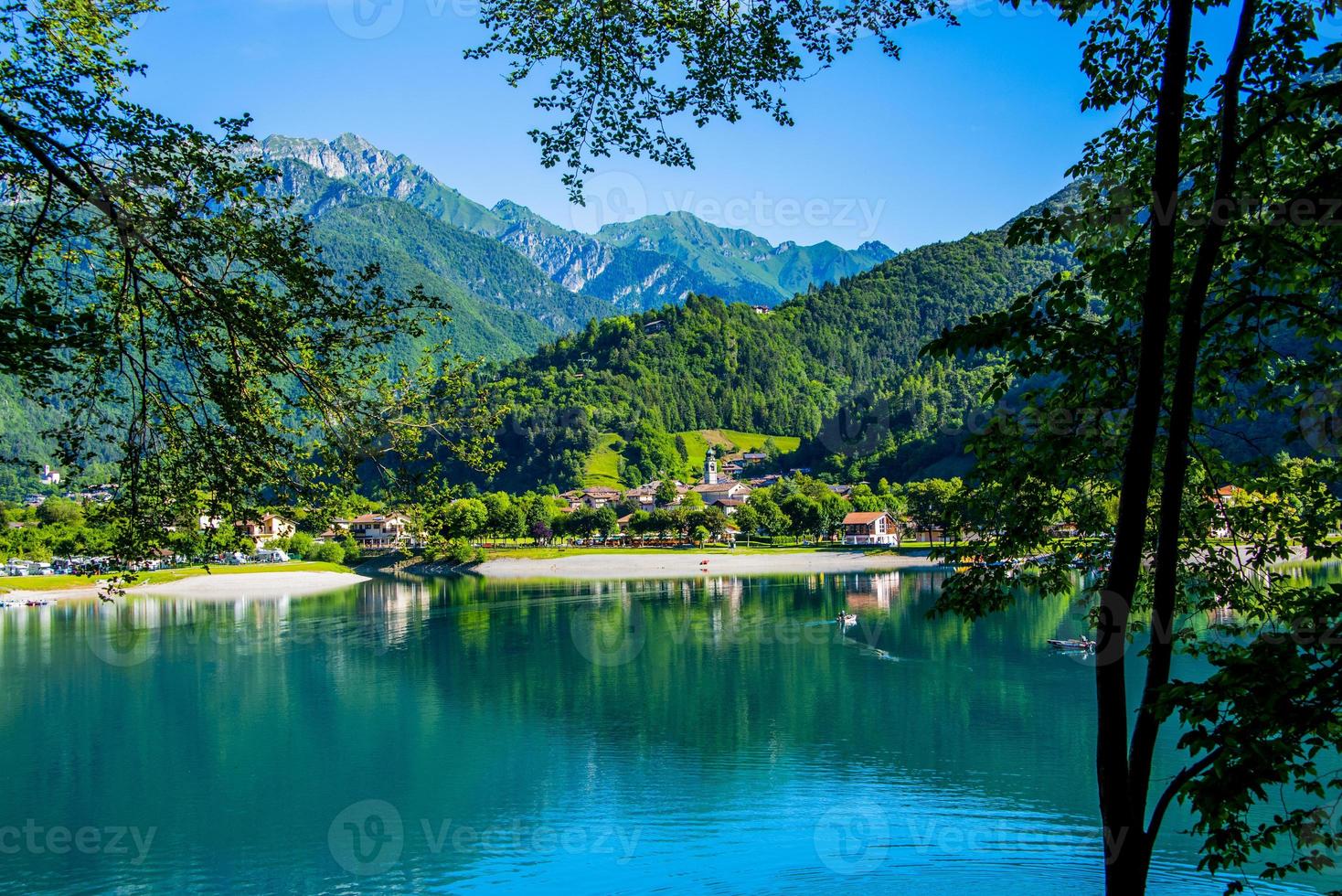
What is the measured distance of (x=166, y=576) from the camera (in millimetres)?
84000

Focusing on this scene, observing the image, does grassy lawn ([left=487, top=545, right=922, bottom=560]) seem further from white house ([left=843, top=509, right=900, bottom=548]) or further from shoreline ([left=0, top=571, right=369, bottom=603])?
shoreline ([left=0, top=571, right=369, bottom=603])

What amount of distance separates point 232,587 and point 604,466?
297 feet

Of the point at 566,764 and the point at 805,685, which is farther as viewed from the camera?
the point at 805,685

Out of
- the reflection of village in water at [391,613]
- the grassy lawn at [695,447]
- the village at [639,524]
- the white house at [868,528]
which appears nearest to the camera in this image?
the reflection of village in water at [391,613]

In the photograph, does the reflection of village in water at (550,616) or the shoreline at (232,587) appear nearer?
the reflection of village in water at (550,616)

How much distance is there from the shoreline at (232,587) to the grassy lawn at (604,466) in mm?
68388

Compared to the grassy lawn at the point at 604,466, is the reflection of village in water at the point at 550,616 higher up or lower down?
lower down

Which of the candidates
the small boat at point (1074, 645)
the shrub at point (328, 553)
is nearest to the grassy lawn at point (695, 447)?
the shrub at point (328, 553)

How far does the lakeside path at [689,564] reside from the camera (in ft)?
288

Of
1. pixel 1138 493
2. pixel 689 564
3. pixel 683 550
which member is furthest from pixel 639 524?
pixel 1138 493

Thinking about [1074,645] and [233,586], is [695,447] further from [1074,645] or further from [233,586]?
[1074,645]

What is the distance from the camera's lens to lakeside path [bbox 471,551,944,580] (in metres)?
87.9

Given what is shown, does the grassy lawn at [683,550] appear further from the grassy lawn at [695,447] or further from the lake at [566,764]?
the lake at [566,764]

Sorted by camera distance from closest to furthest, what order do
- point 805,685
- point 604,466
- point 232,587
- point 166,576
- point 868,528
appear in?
point 805,685, point 232,587, point 166,576, point 868,528, point 604,466
